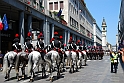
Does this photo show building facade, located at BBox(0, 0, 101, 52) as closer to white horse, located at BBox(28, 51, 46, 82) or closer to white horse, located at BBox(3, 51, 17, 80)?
white horse, located at BBox(3, 51, 17, 80)

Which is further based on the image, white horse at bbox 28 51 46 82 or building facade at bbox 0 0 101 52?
building facade at bbox 0 0 101 52

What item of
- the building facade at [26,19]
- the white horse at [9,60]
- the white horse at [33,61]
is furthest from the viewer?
the building facade at [26,19]

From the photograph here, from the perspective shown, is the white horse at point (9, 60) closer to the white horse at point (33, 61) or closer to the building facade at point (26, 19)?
the white horse at point (33, 61)

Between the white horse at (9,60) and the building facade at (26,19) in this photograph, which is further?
the building facade at (26,19)

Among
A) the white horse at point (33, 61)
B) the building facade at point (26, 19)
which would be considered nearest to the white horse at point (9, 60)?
the white horse at point (33, 61)

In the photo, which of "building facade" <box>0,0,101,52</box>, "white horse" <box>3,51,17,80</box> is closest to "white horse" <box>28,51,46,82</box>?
"white horse" <box>3,51,17,80</box>

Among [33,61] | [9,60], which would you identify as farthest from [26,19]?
[33,61]

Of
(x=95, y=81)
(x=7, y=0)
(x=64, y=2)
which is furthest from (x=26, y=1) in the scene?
(x=64, y=2)

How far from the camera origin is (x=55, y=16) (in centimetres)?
3584

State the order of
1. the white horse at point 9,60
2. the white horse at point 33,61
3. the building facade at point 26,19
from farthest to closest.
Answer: the building facade at point 26,19, the white horse at point 9,60, the white horse at point 33,61

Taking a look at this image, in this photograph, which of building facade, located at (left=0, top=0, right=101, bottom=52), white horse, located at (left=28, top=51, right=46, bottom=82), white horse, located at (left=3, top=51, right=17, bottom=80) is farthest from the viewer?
building facade, located at (left=0, top=0, right=101, bottom=52)

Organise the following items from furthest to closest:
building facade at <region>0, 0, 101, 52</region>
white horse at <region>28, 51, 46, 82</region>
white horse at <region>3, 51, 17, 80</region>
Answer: building facade at <region>0, 0, 101, 52</region> → white horse at <region>3, 51, 17, 80</region> → white horse at <region>28, 51, 46, 82</region>

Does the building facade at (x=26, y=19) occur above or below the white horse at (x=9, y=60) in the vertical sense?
above

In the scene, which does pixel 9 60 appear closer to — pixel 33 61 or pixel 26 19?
pixel 33 61
